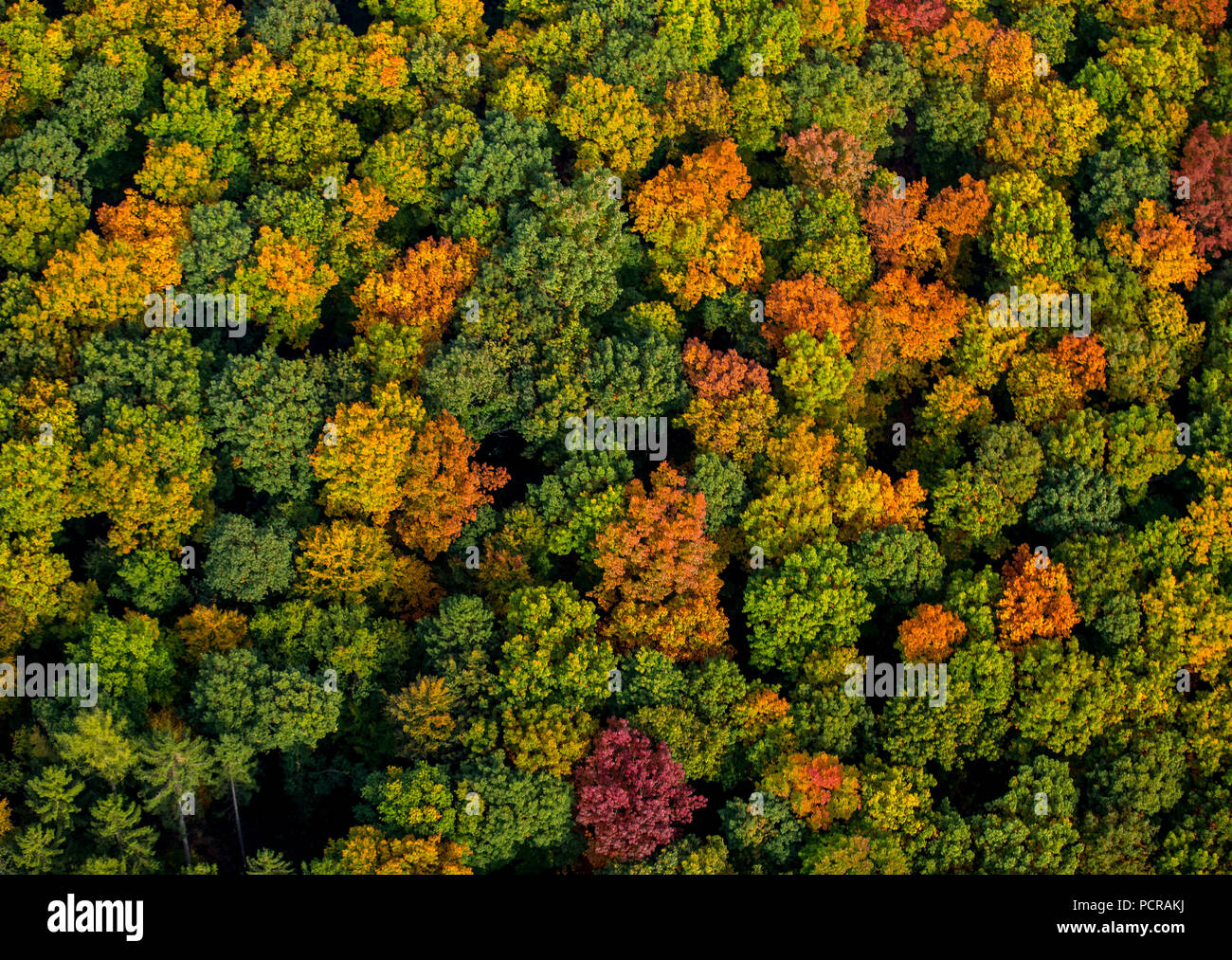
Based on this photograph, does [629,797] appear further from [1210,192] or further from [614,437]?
[1210,192]

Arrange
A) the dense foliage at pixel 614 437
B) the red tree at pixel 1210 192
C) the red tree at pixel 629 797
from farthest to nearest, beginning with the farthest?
the red tree at pixel 1210 192 < the dense foliage at pixel 614 437 < the red tree at pixel 629 797

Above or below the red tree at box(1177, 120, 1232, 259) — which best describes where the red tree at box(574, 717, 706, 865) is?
below

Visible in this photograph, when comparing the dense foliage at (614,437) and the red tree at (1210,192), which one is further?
the red tree at (1210,192)

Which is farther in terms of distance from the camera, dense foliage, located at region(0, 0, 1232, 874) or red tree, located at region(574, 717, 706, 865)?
dense foliage, located at region(0, 0, 1232, 874)

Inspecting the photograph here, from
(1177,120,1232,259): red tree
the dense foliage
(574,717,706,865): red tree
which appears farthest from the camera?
(1177,120,1232,259): red tree

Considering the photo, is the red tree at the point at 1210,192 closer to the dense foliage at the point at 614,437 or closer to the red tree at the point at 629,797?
the dense foliage at the point at 614,437

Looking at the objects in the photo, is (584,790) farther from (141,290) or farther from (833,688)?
(141,290)

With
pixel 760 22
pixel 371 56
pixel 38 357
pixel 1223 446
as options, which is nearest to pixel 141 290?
pixel 38 357

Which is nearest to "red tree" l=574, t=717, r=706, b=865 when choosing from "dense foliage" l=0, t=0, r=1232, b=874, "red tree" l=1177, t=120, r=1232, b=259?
"dense foliage" l=0, t=0, r=1232, b=874

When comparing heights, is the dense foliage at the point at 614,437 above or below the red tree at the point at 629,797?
above

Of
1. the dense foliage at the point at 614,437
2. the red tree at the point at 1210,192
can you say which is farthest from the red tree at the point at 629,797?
the red tree at the point at 1210,192

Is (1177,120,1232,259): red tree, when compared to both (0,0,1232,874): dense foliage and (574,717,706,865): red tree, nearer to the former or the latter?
(0,0,1232,874): dense foliage
